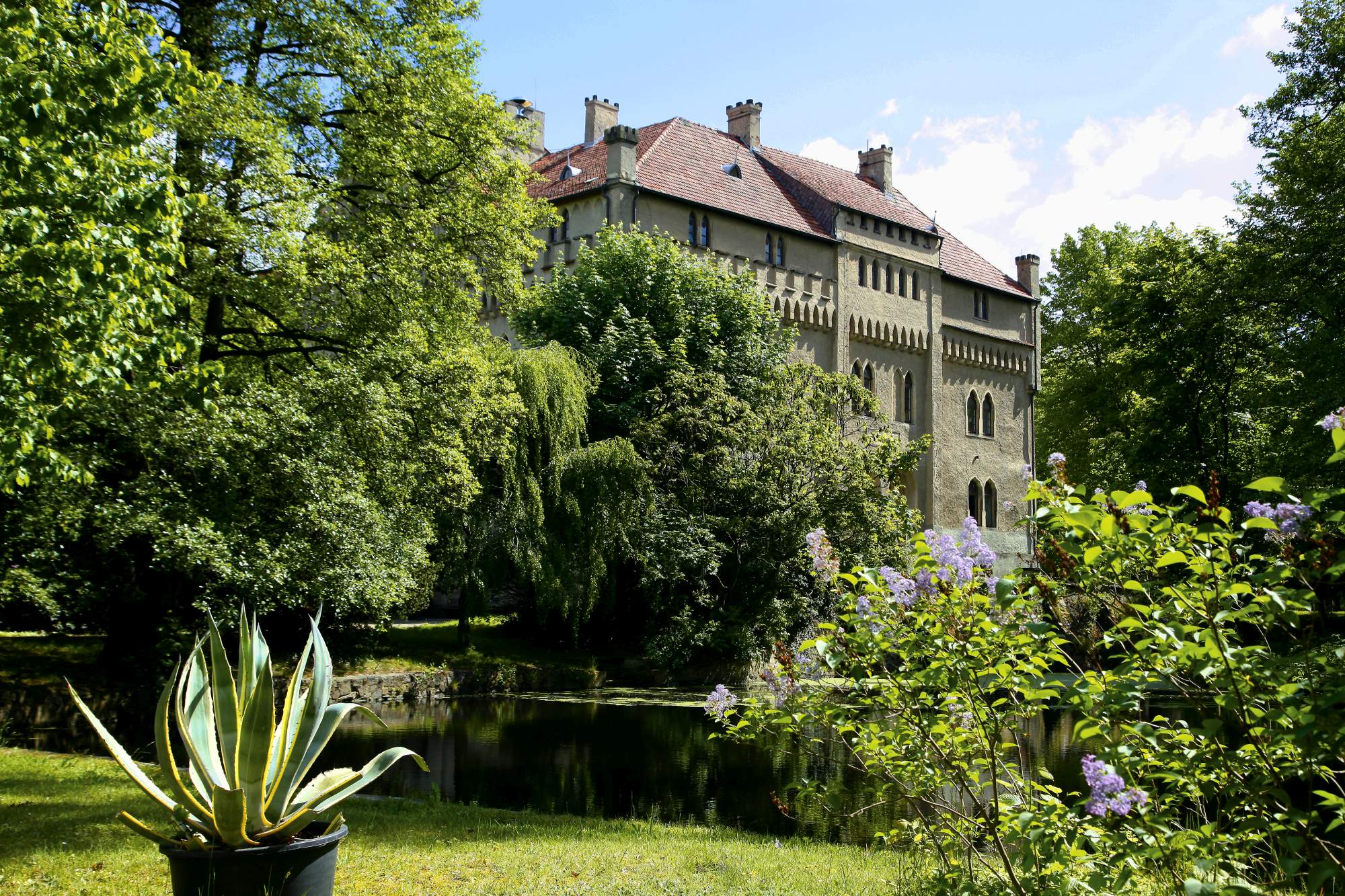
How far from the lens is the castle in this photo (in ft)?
121

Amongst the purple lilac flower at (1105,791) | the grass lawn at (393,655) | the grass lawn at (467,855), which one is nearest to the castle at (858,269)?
the grass lawn at (393,655)

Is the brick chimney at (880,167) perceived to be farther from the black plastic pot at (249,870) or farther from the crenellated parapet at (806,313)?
the black plastic pot at (249,870)

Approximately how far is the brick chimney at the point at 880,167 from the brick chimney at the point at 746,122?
20.2ft

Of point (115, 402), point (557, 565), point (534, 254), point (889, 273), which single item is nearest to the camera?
point (115, 402)

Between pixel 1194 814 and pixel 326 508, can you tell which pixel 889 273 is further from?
pixel 1194 814

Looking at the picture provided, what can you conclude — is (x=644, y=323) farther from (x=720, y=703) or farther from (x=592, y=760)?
(x=720, y=703)

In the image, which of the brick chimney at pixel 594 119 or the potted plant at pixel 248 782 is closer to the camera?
the potted plant at pixel 248 782

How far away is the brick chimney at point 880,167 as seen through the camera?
4884 cm

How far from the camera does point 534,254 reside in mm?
18594

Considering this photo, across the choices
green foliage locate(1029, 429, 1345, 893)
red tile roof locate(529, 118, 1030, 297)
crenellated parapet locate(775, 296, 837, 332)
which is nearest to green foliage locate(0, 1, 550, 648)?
green foliage locate(1029, 429, 1345, 893)

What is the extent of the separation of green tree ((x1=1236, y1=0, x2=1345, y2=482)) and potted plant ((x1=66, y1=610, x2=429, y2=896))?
792 inches

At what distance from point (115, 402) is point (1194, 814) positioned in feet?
40.1

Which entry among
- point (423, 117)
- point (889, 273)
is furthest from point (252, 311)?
point (889, 273)

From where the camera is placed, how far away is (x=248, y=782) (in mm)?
5184
